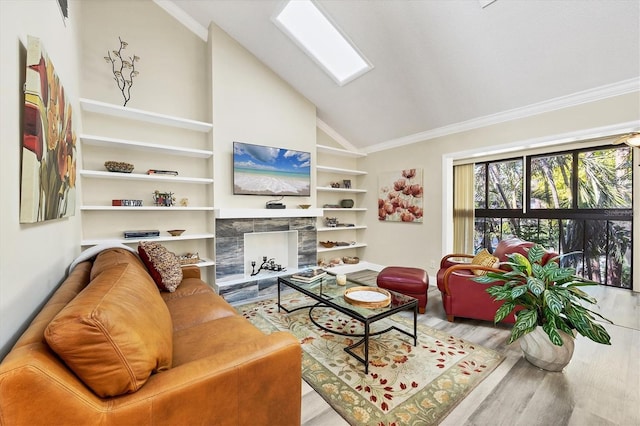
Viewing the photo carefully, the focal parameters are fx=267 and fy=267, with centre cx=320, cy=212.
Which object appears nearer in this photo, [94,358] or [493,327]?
[94,358]

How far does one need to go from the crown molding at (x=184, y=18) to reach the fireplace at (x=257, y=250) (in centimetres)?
264

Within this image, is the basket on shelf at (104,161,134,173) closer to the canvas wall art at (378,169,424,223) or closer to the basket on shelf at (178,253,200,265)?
the basket on shelf at (178,253,200,265)

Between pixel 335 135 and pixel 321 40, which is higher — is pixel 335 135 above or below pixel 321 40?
below

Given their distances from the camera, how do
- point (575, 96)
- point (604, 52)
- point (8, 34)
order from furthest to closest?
point (575, 96)
point (604, 52)
point (8, 34)

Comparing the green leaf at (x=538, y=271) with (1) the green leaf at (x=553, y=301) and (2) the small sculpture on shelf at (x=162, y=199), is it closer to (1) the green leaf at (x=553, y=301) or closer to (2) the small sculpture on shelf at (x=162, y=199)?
(1) the green leaf at (x=553, y=301)

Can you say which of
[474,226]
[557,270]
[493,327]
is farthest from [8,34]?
[474,226]

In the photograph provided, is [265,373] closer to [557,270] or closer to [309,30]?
[557,270]

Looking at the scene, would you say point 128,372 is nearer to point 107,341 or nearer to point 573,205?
point 107,341

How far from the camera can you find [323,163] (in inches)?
205

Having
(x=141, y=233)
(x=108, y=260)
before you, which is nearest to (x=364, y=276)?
(x=141, y=233)

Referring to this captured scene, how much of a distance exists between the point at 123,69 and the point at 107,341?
12.0 ft

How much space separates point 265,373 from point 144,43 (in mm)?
4143

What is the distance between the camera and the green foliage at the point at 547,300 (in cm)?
177

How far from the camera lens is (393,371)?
6.51 feet
